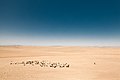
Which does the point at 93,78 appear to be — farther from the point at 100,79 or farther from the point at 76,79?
the point at 76,79

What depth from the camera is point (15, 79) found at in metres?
13.1

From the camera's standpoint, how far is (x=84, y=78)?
14188mm

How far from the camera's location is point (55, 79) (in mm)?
13602

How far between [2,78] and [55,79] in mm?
4549

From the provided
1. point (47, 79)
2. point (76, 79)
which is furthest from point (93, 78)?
point (47, 79)

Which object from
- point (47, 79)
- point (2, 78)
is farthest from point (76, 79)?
point (2, 78)

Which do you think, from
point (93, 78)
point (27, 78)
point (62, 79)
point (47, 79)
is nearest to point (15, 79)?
point (27, 78)

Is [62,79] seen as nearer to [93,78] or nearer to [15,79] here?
[93,78]

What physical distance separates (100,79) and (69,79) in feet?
9.15

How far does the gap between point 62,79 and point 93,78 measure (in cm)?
289

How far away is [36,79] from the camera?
1342 cm

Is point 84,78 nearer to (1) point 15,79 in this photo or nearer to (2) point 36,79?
(2) point 36,79

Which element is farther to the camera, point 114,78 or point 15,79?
point 114,78

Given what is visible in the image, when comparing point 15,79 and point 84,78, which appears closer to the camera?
point 15,79
